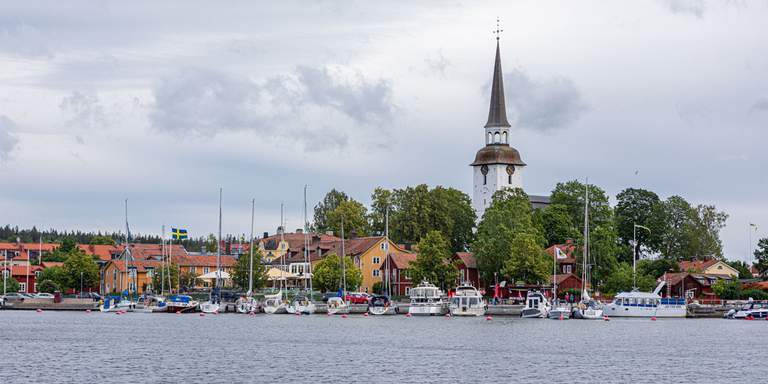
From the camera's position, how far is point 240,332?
9350 centimetres

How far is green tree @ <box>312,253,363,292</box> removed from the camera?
14312 cm

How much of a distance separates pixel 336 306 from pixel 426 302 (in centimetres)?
998

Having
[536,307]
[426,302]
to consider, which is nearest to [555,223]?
[426,302]

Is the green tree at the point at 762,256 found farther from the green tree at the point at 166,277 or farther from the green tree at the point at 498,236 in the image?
the green tree at the point at 166,277

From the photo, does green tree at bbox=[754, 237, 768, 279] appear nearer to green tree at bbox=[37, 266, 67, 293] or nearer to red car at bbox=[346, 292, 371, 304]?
red car at bbox=[346, 292, 371, 304]

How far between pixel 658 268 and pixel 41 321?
251 ft

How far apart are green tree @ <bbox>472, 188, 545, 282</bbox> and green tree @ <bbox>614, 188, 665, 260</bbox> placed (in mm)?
25424

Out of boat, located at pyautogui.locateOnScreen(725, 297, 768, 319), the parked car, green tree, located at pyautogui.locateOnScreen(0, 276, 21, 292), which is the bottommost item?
boat, located at pyautogui.locateOnScreen(725, 297, 768, 319)

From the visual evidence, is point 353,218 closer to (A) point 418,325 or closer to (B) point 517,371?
(A) point 418,325

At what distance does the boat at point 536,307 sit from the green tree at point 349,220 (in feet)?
225

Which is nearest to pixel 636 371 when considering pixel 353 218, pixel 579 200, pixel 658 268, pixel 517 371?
pixel 517 371

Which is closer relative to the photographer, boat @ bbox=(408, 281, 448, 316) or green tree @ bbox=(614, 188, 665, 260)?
boat @ bbox=(408, 281, 448, 316)

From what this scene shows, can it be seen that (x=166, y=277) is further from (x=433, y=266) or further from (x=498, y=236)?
(x=498, y=236)

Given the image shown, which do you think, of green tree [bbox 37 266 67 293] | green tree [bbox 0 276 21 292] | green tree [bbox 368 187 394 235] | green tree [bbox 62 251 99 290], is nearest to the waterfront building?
green tree [bbox 368 187 394 235]
